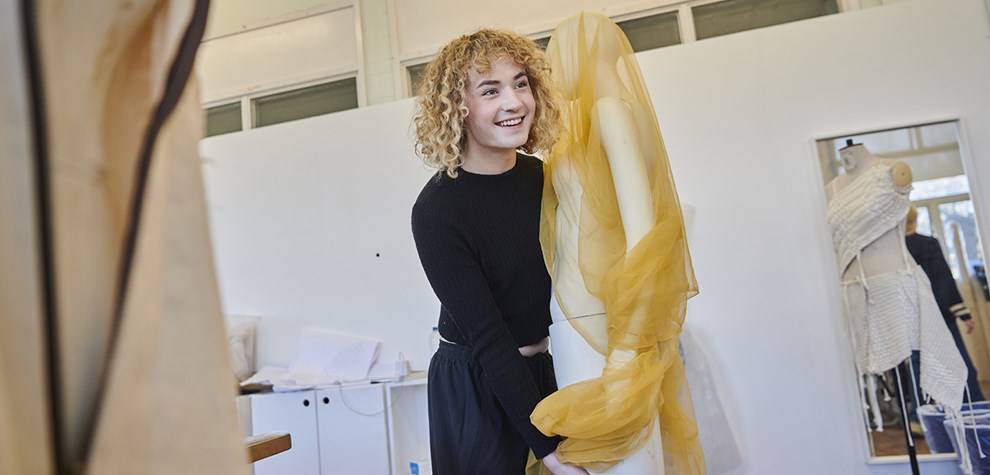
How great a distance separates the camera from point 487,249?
3.94ft

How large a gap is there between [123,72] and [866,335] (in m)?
3.06

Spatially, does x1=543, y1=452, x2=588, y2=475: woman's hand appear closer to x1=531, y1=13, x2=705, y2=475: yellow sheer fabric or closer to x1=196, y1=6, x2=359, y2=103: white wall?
x1=531, y1=13, x2=705, y2=475: yellow sheer fabric

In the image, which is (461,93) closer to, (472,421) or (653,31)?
(472,421)

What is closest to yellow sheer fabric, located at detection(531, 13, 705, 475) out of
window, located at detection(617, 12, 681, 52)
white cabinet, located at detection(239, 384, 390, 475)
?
white cabinet, located at detection(239, 384, 390, 475)

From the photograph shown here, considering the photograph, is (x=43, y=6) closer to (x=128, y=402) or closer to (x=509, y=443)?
(x=128, y=402)

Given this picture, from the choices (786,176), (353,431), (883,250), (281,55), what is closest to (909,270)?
(883,250)

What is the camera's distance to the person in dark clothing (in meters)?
2.71

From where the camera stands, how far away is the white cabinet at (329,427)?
3.15 m

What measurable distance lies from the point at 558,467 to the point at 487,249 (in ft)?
1.31

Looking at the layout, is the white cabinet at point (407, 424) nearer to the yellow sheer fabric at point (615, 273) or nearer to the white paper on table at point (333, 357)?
the white paper on table at point (333, 357)

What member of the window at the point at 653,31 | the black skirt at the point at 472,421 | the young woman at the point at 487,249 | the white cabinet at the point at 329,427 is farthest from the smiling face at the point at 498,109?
the window at the point at 653,31

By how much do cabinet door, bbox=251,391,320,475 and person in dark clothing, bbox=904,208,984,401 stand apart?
277 cm

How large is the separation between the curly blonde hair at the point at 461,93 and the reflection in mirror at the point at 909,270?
→ 6.79 feet

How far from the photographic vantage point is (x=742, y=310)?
303 centimetres
